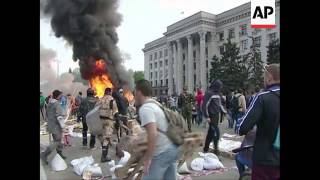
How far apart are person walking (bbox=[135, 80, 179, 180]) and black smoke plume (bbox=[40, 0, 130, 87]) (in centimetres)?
1539

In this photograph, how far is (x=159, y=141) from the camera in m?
3.29

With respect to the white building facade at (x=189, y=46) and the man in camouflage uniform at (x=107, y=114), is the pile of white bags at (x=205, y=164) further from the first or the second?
the white building facade at (x=189, y=46)

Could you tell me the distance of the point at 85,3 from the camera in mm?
19672

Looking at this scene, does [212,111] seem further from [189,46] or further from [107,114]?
[189,46]

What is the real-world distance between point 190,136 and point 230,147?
3.56 m

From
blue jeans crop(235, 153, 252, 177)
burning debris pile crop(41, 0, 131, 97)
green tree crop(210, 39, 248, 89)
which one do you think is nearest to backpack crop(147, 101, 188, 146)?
blue jeans crop(235, 153, 252, 177)

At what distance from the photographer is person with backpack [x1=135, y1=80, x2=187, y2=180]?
318cm

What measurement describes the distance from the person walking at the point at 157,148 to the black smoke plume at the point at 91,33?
50.5 ft

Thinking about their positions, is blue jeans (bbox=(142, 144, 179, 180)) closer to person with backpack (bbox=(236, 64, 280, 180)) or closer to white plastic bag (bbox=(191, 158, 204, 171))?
person with backpack (bbox=(236, 64, 280, 180))

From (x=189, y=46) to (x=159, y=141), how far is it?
59.3 ft

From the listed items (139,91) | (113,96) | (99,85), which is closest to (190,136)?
(139,91)

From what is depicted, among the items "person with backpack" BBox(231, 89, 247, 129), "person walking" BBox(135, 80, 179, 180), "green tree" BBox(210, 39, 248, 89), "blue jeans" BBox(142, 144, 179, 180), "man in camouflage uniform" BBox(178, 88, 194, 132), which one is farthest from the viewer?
"green tree" BBox(210, 39, 248, 89)

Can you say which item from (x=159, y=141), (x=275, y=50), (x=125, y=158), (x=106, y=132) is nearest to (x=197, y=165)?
(x=125, y=158)
